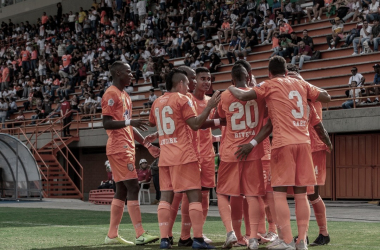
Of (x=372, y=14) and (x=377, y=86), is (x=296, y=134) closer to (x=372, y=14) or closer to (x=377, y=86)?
(x=377, y=86)

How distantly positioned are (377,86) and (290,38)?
6364 mm

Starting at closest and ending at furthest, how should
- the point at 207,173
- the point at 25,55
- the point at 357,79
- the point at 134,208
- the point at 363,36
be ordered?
the point at 207,173 < the point at 134,208 < the point at 357,79 < the point at 363,36 < the point at 25,55

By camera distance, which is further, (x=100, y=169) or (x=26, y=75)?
(x=26, y=75)

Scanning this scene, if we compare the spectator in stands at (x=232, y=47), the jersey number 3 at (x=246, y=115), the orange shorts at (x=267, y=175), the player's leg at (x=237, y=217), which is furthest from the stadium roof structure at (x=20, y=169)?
the jersey number 3 at (x=246, y=115)

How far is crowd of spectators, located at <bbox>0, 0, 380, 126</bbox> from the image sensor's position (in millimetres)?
26438

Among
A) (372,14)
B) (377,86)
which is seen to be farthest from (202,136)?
(372,14)

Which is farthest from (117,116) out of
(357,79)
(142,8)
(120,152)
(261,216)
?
(142,8)

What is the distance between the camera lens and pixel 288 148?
26.4ft

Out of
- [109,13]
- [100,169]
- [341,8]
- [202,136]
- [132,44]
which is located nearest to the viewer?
[202,136]

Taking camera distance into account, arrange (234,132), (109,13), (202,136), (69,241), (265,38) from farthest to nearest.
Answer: (109,13) → (265,38) → (69,241) → (202,136) → (234,132)

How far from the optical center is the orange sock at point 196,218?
8.43 m

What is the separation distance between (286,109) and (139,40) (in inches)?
1080

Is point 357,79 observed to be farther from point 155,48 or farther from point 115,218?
point 115,218

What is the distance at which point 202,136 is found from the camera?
30.6 ft
